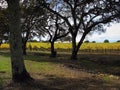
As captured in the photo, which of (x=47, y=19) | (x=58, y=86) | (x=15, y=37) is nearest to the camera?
(x=58, y=86)

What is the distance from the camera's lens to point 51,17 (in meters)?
47.8

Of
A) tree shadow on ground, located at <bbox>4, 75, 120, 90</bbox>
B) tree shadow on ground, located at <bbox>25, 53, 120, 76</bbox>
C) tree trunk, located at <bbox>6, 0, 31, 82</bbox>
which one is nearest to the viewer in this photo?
tree shadow on ground, located at <bbox>4, 75, 120, 90</bbox>

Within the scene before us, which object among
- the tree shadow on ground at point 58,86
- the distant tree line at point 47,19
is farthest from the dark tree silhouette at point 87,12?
the tree shadow on ground at point 58,86

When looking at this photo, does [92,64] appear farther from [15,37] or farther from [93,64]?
[15,37]

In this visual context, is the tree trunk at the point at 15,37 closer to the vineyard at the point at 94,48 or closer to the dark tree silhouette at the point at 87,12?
the dark tree silhouette at the point at 87,12

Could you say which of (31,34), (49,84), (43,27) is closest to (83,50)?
(31,34)

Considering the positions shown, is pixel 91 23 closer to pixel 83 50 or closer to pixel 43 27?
pixel 43 27

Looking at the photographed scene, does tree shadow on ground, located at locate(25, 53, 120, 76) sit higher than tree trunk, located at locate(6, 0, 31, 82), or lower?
lower

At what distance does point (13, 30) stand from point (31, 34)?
40.5 m

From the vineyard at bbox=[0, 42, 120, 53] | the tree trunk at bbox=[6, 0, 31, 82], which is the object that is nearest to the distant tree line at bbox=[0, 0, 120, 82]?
the tree trunk at bbox=[6, 0, 31, 82]

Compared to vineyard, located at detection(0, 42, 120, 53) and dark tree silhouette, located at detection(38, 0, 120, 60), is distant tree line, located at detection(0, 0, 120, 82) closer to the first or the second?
dark tree silhouette, located at detection(38, 0, 120, 60)

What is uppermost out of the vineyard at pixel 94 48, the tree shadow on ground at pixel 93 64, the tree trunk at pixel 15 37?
the tree trunk at pixel 15 37

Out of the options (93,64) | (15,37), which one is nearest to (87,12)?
(93,64)

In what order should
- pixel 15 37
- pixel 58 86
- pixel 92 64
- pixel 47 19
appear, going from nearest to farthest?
pixel 58 86, pixel 15 37, pixel 92 64, pixel 47 19
